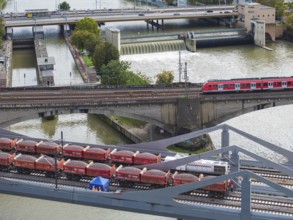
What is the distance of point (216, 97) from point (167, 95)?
2508mm

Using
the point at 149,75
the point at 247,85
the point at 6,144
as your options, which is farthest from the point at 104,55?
the point at 6,144

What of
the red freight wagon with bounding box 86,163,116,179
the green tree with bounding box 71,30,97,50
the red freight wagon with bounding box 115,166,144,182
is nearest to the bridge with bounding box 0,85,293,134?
the red freight wagon with bounding box 86,163,116,179

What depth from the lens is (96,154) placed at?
1923 centimetres

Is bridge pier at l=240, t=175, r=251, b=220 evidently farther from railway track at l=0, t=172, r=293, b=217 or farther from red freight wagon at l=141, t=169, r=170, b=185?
red freight wagon at l=141, t=169, r=170, b=185

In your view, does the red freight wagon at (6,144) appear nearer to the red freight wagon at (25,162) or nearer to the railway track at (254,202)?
the red freight wagon at (25,162)

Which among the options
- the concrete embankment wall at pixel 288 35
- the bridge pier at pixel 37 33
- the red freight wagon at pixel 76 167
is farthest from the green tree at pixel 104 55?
the red freight wagon at pixel 76 167

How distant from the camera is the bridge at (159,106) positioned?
26.9m

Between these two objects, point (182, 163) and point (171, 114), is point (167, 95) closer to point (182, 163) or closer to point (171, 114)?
point (171, 114)

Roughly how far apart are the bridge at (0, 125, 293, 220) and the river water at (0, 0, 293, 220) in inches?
151

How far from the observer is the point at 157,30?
2349 inches

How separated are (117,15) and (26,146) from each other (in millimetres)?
39594

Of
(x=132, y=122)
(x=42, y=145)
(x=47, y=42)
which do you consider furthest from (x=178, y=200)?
(x=47, y=42)

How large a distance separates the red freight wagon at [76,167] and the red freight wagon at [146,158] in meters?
1.71

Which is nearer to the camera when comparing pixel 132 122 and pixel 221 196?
pixel 221 196
